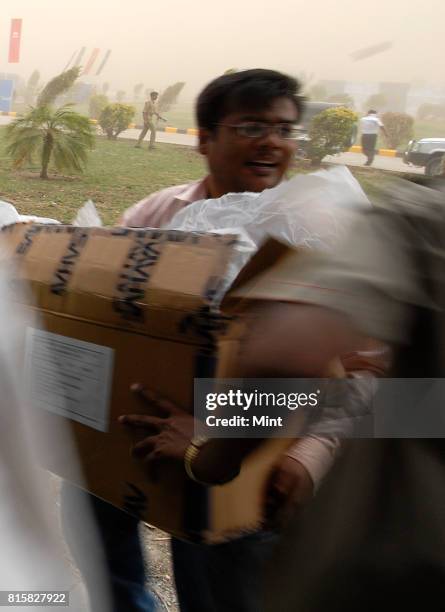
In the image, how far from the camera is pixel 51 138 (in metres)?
3.50

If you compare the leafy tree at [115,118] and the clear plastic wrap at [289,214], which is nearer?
the clear plastic wrap at [289,214]

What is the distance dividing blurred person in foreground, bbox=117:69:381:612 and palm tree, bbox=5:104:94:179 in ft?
7.25

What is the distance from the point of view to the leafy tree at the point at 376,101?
1717 mm

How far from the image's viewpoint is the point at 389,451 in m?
0.61

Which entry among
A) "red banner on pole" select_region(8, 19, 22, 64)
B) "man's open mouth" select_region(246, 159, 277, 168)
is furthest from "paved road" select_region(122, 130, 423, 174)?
"red banner on pole" select_region(8, 19, 22, 64)

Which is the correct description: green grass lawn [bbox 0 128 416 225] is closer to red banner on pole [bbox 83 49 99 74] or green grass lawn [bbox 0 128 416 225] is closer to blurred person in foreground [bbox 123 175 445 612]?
red banner on pole [bbox 83 49 99 74]

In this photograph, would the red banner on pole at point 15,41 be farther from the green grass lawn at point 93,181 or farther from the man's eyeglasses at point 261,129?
the man's eyeglasses at point 261,129

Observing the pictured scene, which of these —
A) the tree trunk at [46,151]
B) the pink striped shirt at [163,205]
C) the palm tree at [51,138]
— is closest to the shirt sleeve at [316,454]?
the pink striped shirt at [163,205]

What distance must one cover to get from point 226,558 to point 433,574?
1.73 feet

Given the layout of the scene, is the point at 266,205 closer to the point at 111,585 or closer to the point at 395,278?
the point at 395,278

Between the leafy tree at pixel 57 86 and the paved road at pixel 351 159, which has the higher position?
the leafy tree at pixel 57 86

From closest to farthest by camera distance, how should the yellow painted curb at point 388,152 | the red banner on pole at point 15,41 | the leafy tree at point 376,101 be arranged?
the leafy tree at point 376,101 < the yellow painted curb at point 388,152 < the red banner on pole at point 15,41

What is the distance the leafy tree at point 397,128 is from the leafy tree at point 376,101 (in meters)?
0.15

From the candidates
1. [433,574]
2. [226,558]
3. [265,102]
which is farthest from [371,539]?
[265,102]
